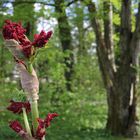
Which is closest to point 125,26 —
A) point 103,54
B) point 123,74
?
point 103,54

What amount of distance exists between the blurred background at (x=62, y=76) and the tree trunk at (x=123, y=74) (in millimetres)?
327

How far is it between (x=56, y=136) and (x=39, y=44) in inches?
310

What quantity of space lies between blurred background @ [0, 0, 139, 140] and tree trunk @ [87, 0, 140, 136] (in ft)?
1.07

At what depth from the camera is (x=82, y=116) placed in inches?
508

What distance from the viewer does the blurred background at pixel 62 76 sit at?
10.3m

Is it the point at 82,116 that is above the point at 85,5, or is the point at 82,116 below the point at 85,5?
below

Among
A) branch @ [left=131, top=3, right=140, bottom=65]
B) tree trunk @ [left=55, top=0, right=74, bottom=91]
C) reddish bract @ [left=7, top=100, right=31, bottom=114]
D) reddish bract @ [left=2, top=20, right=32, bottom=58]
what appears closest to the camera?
reddish bract @ [left=2, top=20, right=32, bottom=58]

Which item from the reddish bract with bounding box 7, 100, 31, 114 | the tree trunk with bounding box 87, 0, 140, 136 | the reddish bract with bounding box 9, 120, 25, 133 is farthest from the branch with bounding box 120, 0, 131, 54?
the reddish bract with bounding box 9, 120, 25, 133

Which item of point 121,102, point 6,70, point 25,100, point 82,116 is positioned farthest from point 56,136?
point 25,100

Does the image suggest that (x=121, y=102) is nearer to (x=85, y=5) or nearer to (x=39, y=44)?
(x=85, y=5)

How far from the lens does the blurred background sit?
10344mm

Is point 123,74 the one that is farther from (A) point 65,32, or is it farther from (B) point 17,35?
(B) point 17,35

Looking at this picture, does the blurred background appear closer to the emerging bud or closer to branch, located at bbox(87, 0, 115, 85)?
branch, located at bbox(87, 0, 115, 85)

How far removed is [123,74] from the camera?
10609 mm
